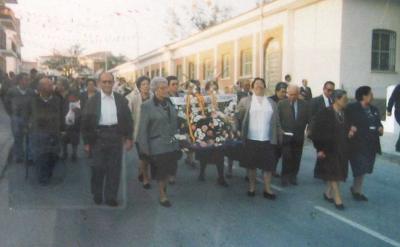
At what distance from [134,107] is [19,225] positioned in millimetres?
3450

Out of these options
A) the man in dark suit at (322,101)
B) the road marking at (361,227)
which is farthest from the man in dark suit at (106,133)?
the man in dark suit at (322,101)

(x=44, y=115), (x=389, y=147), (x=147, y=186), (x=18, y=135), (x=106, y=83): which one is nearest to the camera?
(x=106, y=83)

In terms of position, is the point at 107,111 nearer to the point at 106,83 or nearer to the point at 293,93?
the point at 106,83

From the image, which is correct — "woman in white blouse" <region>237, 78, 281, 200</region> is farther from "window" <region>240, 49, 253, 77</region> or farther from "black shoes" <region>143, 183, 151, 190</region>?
"window" <region>240, 49, 253, 77</region>

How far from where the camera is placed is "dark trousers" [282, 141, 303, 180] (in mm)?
8852

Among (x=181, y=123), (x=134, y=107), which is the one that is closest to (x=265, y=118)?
(x=181, y=123)

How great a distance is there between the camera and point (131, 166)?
1066 cm

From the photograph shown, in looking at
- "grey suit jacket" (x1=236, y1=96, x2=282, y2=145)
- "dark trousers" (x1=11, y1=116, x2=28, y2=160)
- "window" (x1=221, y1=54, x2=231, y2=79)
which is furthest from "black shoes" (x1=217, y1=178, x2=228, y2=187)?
"window" (x1=221, y1=54, x2=231, y2=79)

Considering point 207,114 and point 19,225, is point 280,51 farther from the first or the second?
point 19,225

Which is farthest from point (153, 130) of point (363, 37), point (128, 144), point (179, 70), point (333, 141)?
point (179, 70)

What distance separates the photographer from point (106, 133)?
712 centimetres

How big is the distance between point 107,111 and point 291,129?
331 cm

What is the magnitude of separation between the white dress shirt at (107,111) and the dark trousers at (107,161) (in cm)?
12

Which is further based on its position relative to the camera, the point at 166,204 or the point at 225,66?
the point at 225,66
